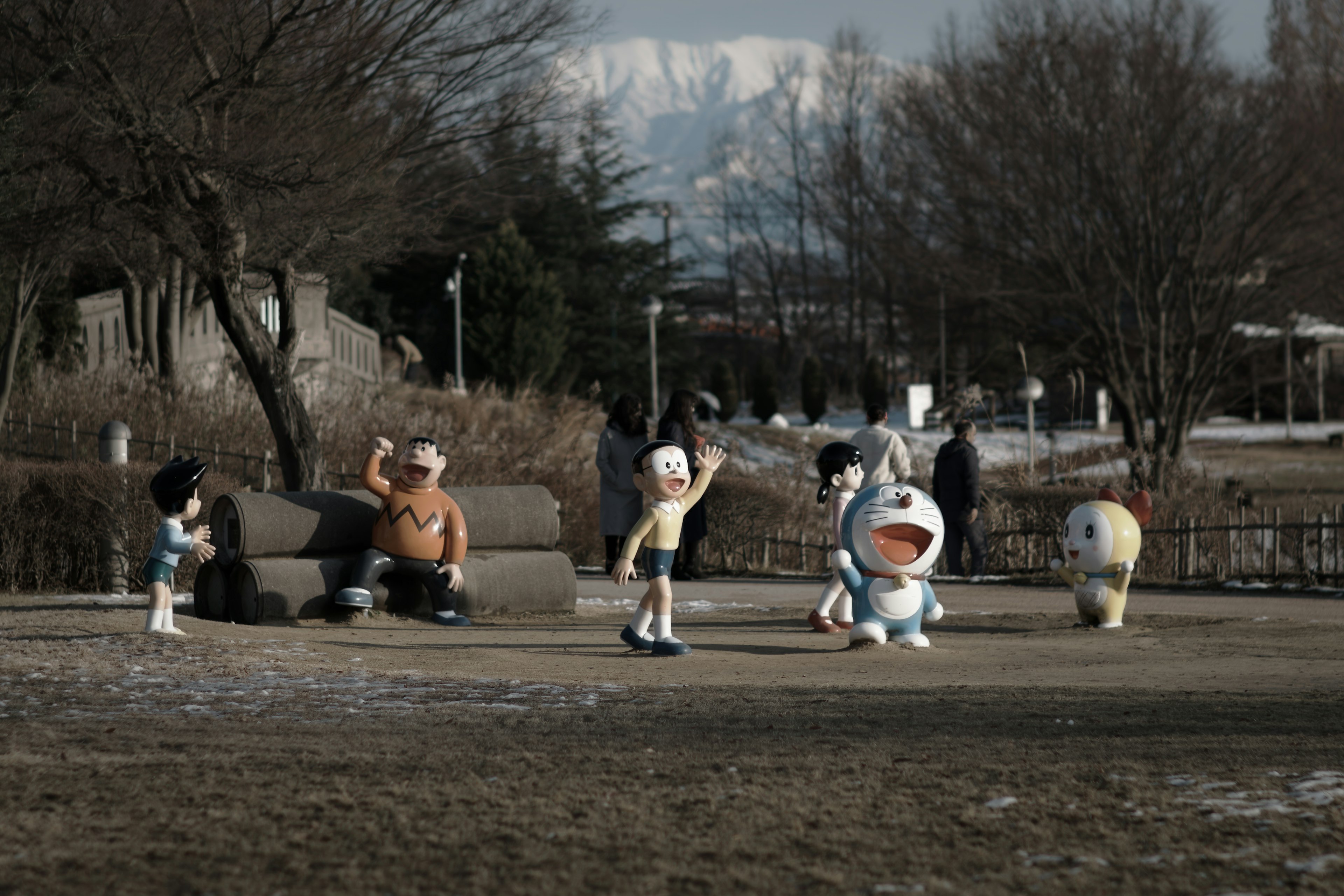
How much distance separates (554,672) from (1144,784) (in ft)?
11.7

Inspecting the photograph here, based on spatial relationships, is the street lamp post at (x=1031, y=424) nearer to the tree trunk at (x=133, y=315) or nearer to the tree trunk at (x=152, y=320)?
the tree trunk at (x=152, y=320)

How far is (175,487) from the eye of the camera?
812 centimetres

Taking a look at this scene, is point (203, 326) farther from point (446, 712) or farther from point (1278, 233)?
point (446, 712)

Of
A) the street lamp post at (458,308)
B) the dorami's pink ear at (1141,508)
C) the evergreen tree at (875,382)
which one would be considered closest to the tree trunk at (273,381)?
the dorami's pink ear at (1141,508)

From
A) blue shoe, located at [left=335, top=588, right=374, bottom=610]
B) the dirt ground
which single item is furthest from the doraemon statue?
blue shoe, located at [left=335, top=588, right=374, bottom=610]

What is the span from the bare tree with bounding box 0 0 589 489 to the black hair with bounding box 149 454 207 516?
13.9ft

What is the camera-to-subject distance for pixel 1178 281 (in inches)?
1057

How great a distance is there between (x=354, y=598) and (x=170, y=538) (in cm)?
152

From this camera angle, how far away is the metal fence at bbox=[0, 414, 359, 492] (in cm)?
1527

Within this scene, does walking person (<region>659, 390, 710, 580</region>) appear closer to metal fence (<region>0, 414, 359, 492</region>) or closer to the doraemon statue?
the doraemon statue

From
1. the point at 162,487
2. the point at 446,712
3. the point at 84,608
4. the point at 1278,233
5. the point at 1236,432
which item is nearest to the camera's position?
the point at 446,712

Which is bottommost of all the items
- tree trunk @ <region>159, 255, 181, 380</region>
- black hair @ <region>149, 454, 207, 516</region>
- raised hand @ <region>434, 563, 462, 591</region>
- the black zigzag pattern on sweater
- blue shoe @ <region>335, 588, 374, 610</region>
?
blue shoe @ <region>335, 588, 374, 610</region>

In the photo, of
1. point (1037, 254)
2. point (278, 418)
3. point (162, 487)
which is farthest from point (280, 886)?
point (1037, 254)

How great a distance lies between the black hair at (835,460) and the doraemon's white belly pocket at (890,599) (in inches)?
51.2
